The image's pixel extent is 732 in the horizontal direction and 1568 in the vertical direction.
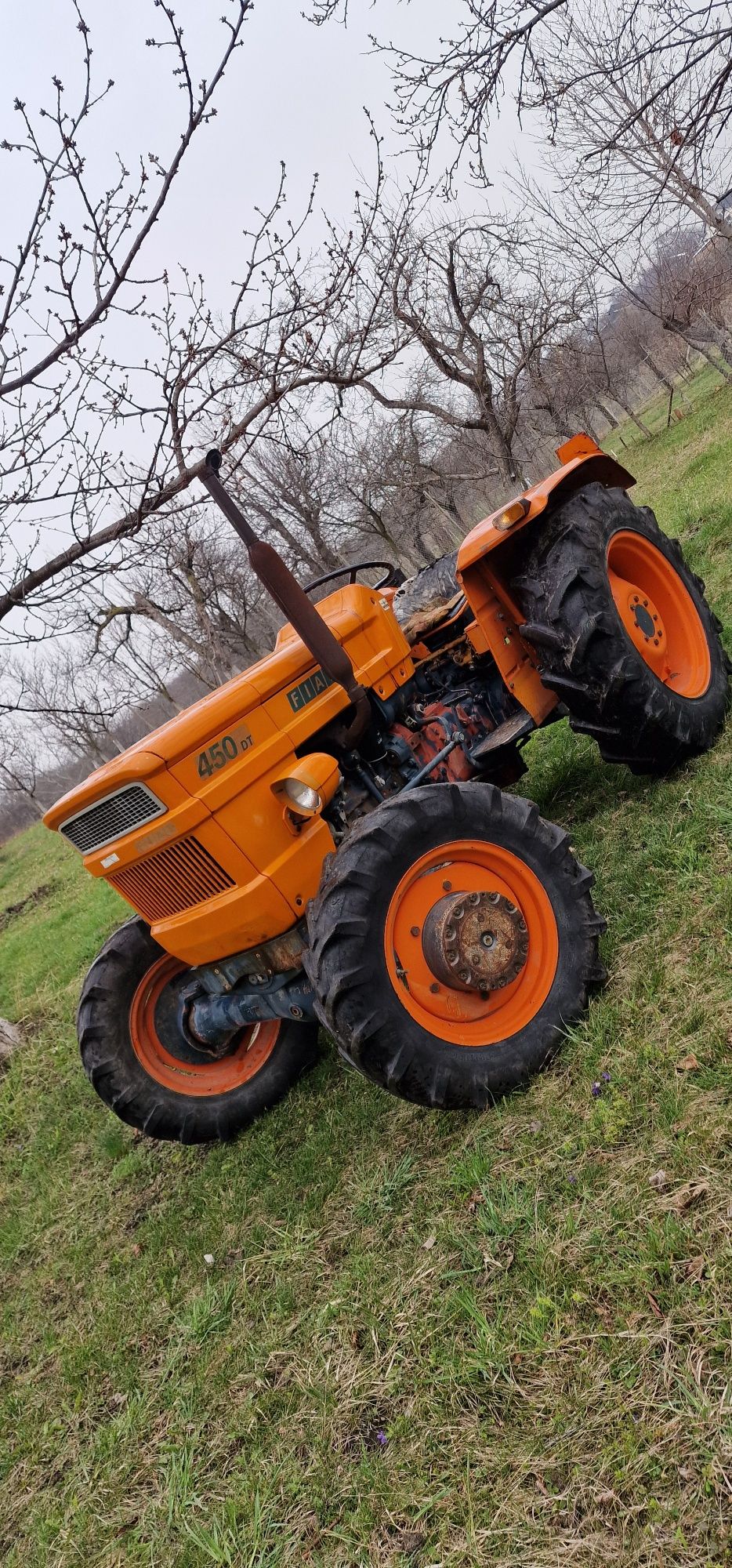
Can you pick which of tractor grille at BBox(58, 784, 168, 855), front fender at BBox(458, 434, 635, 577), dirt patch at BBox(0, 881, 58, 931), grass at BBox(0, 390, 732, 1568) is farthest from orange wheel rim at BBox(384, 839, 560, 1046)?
dirt patch at BBox(0, 881, 58, 931)

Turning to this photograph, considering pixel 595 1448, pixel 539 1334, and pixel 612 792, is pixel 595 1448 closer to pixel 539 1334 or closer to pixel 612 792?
pixel 539 1334

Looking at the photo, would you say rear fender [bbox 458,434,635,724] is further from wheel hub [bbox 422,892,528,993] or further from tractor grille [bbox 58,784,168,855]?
tractor grille [bbox 58,784,168,855]

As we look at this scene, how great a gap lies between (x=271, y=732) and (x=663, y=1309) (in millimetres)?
2049

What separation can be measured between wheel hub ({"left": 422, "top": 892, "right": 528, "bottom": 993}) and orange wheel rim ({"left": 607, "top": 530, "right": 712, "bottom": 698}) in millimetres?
1440

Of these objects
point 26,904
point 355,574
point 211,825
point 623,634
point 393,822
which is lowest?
point 623,634

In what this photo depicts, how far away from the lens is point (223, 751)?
9.59 feet

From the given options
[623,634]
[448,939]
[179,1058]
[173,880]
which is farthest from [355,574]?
[179,1058]

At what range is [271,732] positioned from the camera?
308cm

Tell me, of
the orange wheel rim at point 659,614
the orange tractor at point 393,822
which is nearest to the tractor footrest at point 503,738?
the orange tractor at point 393,822

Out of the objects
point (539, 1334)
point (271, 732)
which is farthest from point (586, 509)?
point (539, 1334)

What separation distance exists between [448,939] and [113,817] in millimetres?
1170

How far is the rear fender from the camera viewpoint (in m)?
3.55

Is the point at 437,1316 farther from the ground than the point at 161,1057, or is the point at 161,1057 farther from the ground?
the point at 161,1057

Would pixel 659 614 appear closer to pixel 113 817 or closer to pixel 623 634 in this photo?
pixel 623 634
